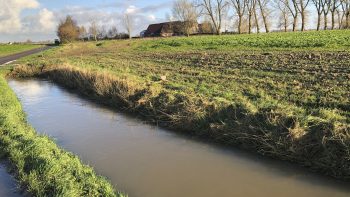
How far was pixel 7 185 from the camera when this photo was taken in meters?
8.19

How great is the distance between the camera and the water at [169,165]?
8.03m

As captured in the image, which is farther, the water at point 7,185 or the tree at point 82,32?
the tree at point 82,32

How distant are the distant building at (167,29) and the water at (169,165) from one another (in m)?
63.8

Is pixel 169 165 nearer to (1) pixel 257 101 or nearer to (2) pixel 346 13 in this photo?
(1) pixel 257 101

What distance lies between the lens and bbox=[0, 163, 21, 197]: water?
25.5 feet

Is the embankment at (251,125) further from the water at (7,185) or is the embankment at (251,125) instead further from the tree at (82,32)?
the tree at (82,32)

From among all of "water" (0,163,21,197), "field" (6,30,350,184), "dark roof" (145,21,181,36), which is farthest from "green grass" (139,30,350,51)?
"dark roof" (145,21,181,36)

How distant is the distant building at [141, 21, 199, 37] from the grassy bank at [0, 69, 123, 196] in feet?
220

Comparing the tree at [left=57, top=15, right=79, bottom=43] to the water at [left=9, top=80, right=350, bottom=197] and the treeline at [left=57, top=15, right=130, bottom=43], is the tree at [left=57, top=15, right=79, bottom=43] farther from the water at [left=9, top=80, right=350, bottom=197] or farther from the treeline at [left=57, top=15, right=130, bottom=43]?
the water at [left=9, top=80, right=350, bottom=197]

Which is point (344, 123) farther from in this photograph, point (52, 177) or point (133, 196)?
point (52, 177)

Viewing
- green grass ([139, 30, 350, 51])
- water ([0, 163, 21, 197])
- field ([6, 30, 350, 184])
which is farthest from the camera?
green grass ([139, 30, 350, 51])

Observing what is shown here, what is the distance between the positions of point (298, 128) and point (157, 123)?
5.36 m

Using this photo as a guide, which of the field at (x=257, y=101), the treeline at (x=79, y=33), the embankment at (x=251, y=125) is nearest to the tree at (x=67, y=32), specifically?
the treeline at (x=79, y=33)

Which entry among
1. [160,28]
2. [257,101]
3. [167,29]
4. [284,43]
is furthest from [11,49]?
[257,101]
